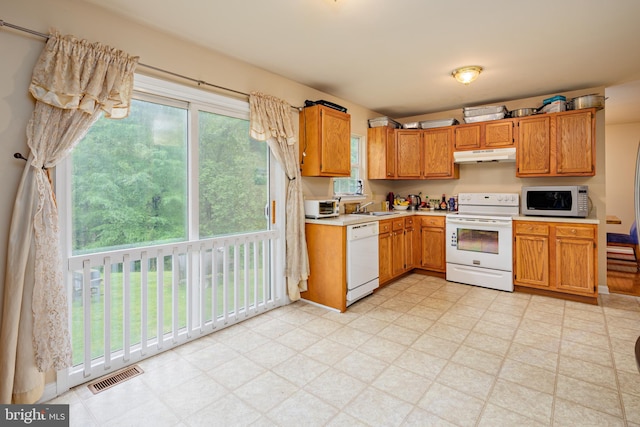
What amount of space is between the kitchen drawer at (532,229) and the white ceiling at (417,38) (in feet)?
5.49

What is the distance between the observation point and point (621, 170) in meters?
6.30

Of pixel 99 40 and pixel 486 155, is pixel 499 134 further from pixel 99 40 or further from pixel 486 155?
pixel 99 40

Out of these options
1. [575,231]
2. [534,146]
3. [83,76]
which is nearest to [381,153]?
[534,146]

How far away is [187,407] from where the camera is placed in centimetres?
189

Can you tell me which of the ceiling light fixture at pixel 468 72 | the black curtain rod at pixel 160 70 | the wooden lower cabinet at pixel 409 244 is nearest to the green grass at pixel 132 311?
the black curtain rod at pixel 160 70

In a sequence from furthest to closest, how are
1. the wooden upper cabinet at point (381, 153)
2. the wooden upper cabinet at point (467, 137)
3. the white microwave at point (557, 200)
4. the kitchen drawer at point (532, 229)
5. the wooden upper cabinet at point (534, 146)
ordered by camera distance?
the wooden upper cabinet at point (381, 153), the wooden upper cabinet at point (467, 137), the wooden upper cabinet at point (534, 146), the kitchen drawer at point (532, 229), the white microwave at point (557, 200)

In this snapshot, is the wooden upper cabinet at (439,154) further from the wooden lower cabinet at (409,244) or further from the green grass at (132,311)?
the green grass at (132,311)

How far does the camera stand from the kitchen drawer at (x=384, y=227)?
155 inches

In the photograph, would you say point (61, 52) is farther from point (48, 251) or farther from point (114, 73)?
point (48, 251)

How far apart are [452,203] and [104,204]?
445cm

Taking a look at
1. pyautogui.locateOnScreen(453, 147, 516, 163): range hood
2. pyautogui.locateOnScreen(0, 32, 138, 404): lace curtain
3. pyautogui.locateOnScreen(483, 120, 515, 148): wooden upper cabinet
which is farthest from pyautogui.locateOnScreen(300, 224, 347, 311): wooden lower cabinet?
pyautogui.locateOnScreen(483, 120, 515, 148): wooden upper cabinet

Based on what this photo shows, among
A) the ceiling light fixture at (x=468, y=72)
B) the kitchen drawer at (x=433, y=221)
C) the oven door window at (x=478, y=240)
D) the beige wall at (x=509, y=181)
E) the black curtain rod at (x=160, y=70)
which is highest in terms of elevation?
the ceiling light fixture at (x=468, y=72)

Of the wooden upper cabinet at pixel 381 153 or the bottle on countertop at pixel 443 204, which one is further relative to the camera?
the bottle on countertop at pixel 443 204

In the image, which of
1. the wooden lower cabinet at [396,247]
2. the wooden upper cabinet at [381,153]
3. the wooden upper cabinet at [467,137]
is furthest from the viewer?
the wooden upper cabinet at [381,153]
